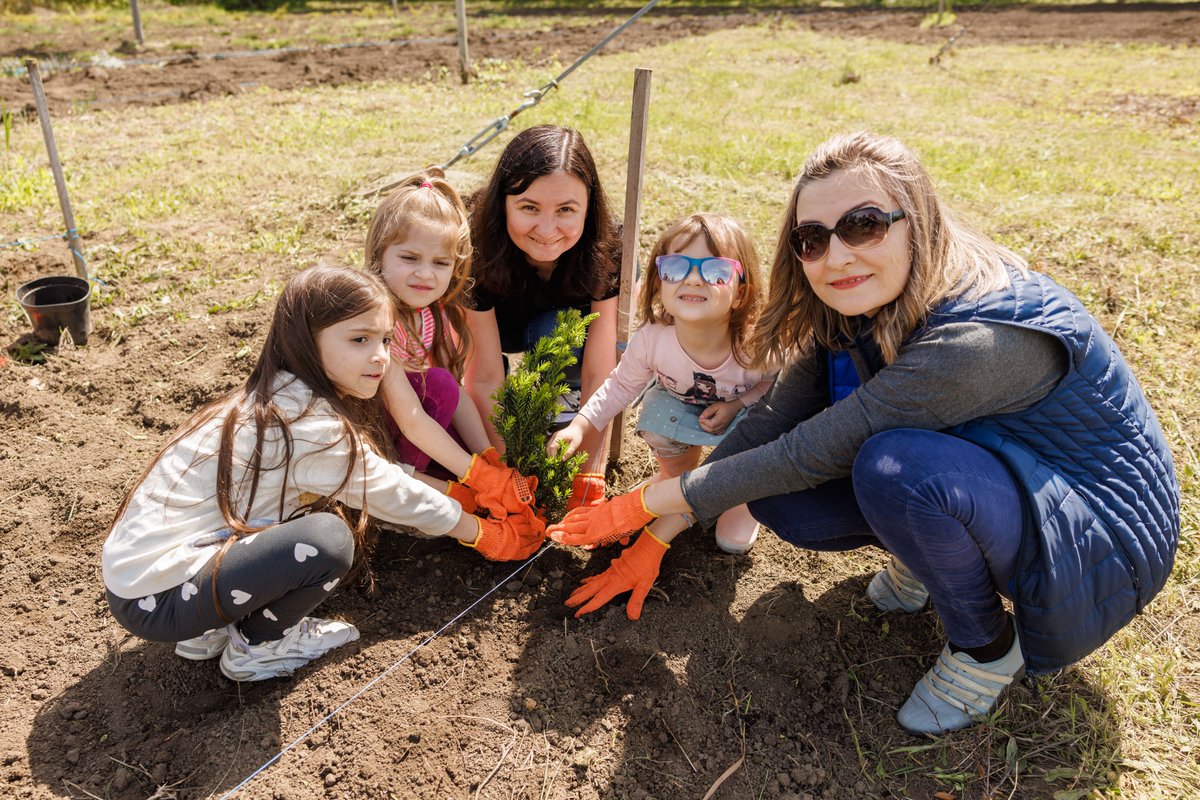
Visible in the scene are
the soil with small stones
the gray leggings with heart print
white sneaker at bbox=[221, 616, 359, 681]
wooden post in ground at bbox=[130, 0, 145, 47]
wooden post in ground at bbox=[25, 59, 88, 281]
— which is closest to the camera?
the gray leggings with heart print

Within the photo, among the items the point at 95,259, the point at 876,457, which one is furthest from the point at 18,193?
the point at 876,457

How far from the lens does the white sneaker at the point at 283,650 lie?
231 centimetres

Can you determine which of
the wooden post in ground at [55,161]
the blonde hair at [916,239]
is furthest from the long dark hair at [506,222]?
the wooden post in ground at [55,161]

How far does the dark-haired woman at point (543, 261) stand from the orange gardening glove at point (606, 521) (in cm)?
43

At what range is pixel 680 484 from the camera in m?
2.28

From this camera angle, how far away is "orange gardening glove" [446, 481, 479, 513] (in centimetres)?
282

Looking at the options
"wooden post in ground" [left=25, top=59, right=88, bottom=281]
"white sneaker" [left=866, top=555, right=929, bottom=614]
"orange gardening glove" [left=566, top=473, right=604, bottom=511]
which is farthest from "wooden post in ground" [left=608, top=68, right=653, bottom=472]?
"wooden post in ground" [left=25, top=59, right=88, bottom=281]

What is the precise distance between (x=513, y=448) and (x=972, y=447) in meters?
1.41

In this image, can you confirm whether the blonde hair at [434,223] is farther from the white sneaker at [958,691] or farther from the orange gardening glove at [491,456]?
the white sneaker at [958,691]

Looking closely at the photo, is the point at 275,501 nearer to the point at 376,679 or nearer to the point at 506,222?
the point at 376,679

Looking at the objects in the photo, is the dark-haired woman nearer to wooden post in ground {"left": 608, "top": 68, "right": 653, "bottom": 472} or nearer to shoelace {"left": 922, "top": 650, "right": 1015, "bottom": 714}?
wooden post in ground {"left": 608, "top": 68, "right": 653, "bottom": 472}

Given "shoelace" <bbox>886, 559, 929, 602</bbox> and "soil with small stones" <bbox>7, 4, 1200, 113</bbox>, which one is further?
"soil with small stones" <bbox>7, 4, 1200, 113</bbox>

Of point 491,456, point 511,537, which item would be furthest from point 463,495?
point 511,537

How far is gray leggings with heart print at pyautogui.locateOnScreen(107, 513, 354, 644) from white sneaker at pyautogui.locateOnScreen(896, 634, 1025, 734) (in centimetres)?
164
